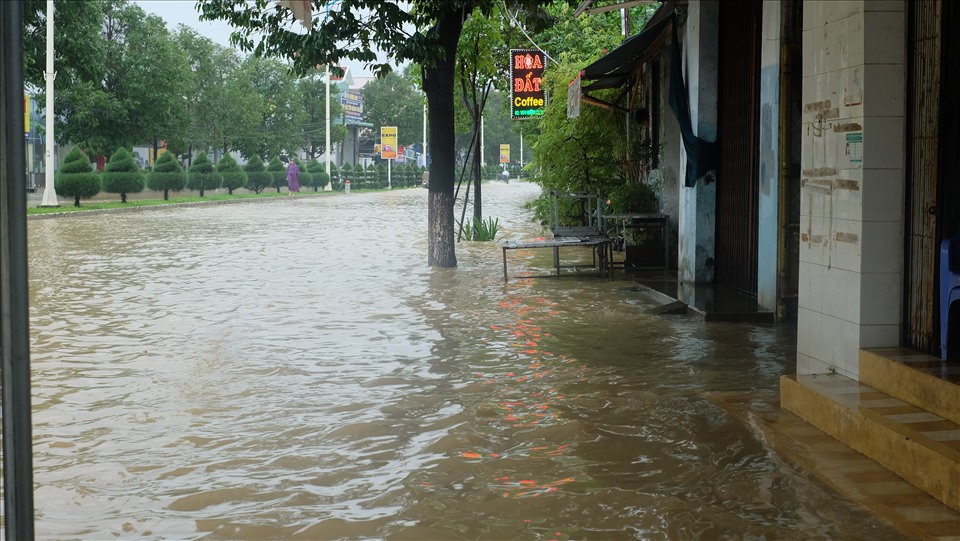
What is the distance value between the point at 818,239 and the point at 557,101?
1392 cm

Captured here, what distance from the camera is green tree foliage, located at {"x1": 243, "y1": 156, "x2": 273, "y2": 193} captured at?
182 feet

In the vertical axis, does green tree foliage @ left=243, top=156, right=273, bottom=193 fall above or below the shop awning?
below

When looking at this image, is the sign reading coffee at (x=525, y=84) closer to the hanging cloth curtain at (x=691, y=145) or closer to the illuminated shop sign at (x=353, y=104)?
the hanging cloth curtain at (x=691, y=145)

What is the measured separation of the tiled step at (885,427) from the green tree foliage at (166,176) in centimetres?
4075

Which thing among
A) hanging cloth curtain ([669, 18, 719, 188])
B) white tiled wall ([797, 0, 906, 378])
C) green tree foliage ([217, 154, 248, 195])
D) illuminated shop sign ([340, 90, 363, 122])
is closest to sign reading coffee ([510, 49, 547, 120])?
hanging cloth curtain ([669, 18, 719, 188])

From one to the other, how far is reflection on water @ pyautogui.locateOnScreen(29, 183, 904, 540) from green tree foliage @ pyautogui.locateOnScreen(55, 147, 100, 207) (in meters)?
23.5

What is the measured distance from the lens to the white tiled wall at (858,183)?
658 centimetres

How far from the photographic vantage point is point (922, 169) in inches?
256

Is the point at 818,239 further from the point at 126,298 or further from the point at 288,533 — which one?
the point at 126,298

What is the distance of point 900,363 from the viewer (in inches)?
241

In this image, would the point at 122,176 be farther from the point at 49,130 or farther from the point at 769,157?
the point at 769,157

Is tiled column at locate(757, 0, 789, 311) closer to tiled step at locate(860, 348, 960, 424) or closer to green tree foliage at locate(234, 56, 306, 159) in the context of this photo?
tiled step at locate(860, 348, 960, 424)

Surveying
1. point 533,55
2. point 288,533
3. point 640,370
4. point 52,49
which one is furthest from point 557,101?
point 52,49

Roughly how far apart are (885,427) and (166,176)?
42215 mm
